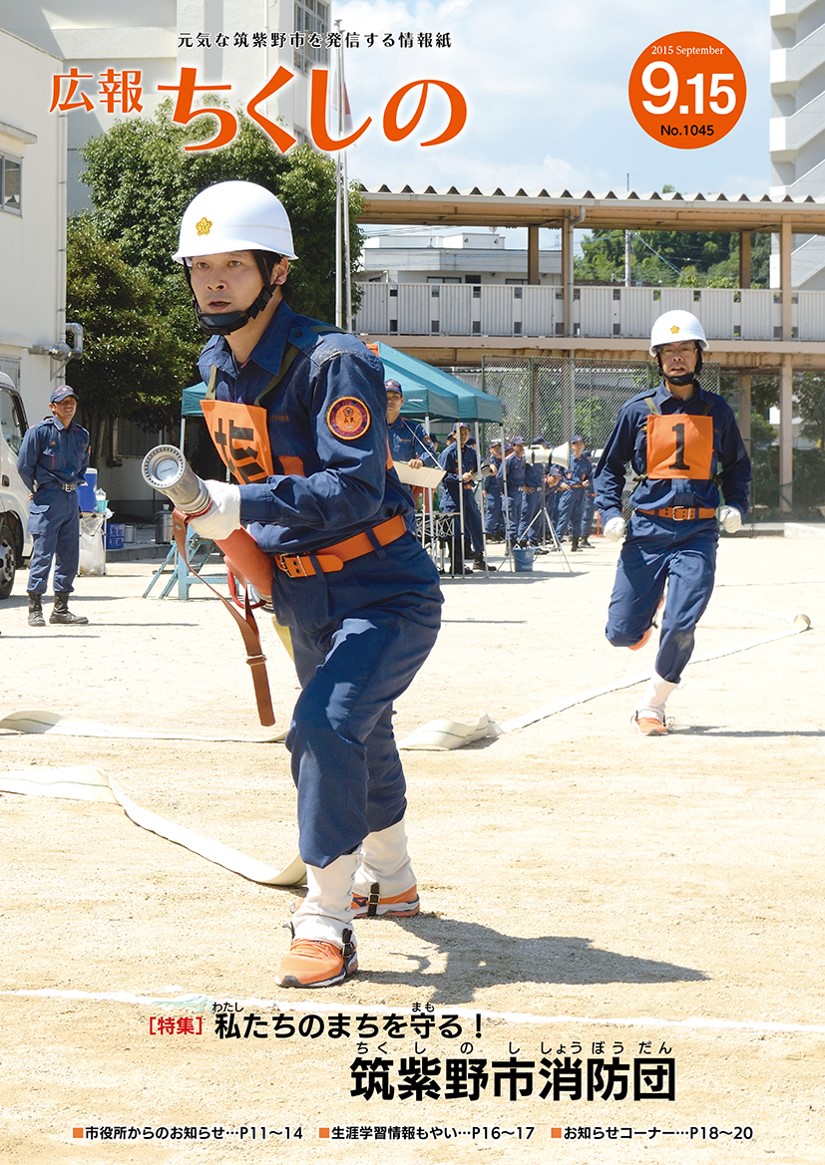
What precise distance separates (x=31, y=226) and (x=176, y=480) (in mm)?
28828

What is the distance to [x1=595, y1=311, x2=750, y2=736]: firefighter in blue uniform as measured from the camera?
937cm

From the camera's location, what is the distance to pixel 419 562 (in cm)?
486

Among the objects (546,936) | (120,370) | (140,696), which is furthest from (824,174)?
(546,936)

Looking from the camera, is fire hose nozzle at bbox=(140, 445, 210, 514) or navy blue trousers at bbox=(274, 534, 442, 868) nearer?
fire hose nozzle at bbox=(140, 445, 210, 514)

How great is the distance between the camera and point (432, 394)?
22.5 m

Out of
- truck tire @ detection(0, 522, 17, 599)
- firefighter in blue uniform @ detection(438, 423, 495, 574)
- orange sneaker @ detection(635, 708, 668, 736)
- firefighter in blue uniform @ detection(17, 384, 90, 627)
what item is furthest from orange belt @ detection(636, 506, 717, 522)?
firefighter in blue uniform @ detection(438, 423, 495, 574)

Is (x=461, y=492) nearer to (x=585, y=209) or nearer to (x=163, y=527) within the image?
(x=163, y=527)

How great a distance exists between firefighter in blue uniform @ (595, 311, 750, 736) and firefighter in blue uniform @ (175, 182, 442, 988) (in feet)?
15.2

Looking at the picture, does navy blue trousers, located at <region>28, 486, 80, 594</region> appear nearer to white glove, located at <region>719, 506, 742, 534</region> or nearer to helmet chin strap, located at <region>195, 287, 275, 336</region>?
white glove, located at <region>719, 506, 742, 534</region>

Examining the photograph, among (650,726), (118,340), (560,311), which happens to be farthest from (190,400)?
(560,311)

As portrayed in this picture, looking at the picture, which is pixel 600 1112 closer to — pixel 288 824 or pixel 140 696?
pixel 288 824

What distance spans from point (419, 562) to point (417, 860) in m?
1.71

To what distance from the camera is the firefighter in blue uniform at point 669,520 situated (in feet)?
30.7

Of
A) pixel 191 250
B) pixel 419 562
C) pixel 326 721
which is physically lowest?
pixel 326 721
